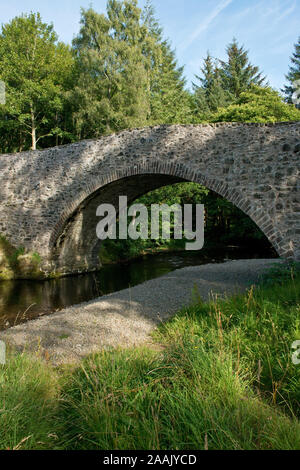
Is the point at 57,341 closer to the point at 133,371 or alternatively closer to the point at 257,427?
the point at 133,371

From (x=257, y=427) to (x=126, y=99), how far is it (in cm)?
→ 1935

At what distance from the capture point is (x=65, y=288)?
953cm

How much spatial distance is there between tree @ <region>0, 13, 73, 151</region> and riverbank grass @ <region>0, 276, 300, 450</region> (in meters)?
17.9

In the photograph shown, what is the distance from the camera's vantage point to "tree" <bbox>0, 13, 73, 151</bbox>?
17.9 meters

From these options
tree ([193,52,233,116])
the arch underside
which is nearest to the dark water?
the arch underside

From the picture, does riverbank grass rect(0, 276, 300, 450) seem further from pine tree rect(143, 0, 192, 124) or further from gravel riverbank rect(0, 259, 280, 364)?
pine tree rect(143, 0, 192, 124)

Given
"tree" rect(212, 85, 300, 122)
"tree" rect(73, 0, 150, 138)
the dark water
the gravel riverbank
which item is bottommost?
the dark water

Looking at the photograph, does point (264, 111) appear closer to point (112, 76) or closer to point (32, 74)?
point (112, 76)

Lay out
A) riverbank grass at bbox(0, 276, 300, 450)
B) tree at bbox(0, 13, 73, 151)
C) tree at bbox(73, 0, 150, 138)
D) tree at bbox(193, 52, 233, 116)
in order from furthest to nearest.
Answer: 1. tree at bbox(193, 52, 233, 116)
2. tree at bbox(73, 0, 150, 138)
3. tree at bbox(0, 13, 73, 151)
4. riverbank grass at bbox(0, 276, 300, 450)

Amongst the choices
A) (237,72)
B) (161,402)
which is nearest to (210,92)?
(237,72)

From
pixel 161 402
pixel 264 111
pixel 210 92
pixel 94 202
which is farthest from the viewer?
pixel 210 92

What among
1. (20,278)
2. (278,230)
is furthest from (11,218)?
(278,230)

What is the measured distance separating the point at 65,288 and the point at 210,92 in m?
25.1
